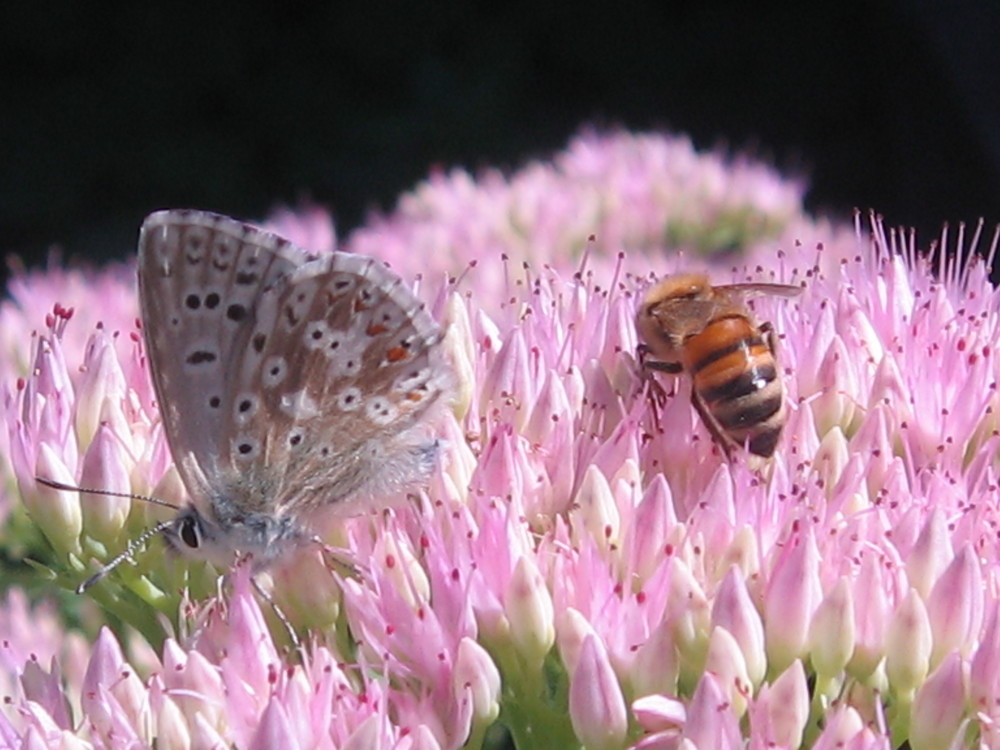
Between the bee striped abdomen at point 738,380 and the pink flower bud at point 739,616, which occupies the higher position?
the bee striped abdomen at point 738,380

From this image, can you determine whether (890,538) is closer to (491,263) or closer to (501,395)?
(501,395)

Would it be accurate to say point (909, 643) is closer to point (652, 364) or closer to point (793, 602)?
point (793, 602)

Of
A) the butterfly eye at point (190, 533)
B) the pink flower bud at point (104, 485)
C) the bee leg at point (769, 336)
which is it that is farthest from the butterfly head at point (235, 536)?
the bee leg at point (769, 336)

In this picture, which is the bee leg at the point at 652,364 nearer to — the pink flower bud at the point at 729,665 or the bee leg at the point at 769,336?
the bee leg at the point at 769,336

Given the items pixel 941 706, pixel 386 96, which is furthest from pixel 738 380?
pixel 386 96

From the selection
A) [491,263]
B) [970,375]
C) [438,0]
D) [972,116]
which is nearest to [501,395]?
[970,375]

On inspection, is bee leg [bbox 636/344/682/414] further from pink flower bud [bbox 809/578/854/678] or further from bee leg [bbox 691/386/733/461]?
pink flower bud [bbox 809/578/854/678]
